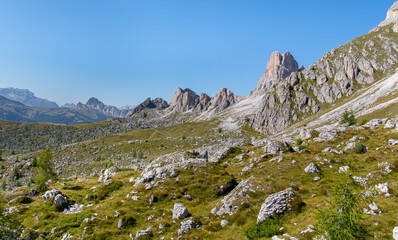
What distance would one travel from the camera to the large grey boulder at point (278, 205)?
68.1 feet

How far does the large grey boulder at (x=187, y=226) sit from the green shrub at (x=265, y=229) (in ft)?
21.9

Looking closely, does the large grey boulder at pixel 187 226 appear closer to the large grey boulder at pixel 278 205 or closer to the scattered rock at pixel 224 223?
the scattered rock at pixel 224 223

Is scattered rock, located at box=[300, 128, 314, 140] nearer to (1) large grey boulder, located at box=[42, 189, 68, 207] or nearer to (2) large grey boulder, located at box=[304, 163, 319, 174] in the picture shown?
(2) large grey boulder, located at box=[304, 163, 319, 174]

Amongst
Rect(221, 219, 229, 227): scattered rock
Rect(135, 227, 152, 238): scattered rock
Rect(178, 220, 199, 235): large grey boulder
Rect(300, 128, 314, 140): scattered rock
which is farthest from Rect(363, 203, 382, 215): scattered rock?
Rect(300, 128, 314, 140): scattered rock

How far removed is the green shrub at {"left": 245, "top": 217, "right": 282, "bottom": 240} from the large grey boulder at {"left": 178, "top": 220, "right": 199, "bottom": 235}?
21.9 ft

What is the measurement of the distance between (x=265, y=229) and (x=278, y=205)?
153 inches

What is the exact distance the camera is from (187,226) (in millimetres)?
22594

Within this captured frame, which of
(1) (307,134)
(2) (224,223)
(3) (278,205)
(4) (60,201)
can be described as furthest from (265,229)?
(1) (307,134)

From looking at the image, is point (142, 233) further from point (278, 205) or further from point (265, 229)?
point (278, 205)

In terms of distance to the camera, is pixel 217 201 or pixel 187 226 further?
pixel 217 201

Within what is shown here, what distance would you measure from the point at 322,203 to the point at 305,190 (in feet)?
21.8

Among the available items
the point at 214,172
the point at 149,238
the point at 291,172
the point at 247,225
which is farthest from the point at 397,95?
the point at 149,238

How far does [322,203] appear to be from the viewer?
21266 millimetres

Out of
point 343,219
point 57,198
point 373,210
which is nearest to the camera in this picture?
point 343,219
